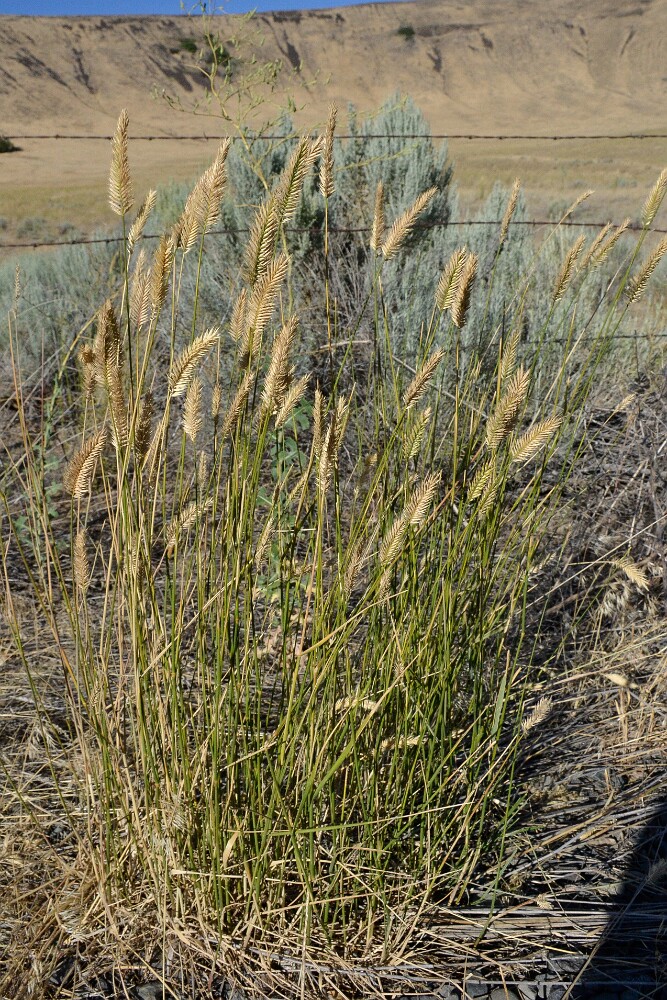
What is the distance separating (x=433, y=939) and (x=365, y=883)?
20 cm

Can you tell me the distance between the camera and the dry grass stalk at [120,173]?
116 cm

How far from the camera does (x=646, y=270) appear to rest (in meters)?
1.66

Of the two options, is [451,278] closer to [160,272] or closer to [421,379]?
[421,379]

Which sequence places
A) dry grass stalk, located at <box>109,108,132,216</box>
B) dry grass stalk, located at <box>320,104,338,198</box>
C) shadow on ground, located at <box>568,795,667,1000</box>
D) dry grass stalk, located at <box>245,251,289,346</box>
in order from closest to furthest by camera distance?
1. dry grass stalk, located at <box>245,251,289,346</box>
2. dry grass stalk, located at <box>109,108,132,216</box>
3. dry grass stalk, located at <box>320,104,338,198</box>
4. shadow on ground, located at <box>568,795,667,1000</box>

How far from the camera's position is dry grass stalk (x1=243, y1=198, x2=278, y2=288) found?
1104 mm

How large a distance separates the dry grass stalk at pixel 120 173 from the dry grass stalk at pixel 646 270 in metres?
1.05

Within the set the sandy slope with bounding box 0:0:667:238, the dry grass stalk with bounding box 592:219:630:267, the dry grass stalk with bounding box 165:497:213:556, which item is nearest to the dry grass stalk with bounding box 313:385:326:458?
the dry grass stalk with bounding box 165:497:213:556

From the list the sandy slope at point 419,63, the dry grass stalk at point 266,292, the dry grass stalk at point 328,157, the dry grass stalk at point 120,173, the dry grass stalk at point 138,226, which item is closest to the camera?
the dry grass stalk at point 266,292

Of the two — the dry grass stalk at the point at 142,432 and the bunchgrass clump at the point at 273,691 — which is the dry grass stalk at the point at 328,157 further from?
the dry grass stalk at the point at 142,432

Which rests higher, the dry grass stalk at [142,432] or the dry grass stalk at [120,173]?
the dry grass stalk at [120,173]

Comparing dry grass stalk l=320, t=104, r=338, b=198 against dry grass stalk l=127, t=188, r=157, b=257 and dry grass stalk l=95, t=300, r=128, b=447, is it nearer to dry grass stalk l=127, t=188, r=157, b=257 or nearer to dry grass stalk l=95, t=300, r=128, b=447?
dry grass stalk l=127, t=188, r=157, b=257

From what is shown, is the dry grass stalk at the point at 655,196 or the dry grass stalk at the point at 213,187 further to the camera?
the dry grass stalk at the point at 655,196

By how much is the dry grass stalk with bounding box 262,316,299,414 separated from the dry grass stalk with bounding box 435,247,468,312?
358 millimetres

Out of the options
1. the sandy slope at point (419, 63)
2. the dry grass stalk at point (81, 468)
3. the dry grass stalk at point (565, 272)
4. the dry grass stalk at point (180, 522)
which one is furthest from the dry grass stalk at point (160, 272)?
the sandy slope at point (419, 63)
